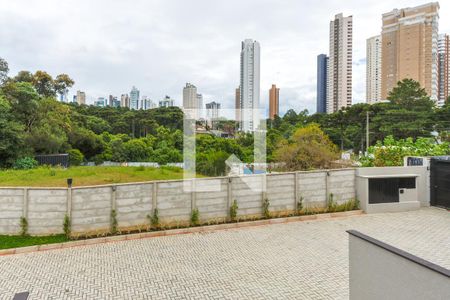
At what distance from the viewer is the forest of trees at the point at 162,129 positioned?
15.0 metres

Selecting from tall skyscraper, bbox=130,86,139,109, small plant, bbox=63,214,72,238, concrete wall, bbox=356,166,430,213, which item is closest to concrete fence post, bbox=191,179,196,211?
small plant, bbox=63,214,72,238

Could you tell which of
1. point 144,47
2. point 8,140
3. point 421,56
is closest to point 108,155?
point 8,140

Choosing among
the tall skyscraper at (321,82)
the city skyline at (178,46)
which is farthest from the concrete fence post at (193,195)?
the tall skyscraper at (321,82)

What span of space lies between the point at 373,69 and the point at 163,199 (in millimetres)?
55981

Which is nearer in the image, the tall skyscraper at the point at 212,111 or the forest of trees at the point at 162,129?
the tall skyscraper at the point at 212,111

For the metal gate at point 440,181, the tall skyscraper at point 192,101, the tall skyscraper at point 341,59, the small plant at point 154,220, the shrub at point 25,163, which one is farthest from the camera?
the tall skyscraper at point 341,59

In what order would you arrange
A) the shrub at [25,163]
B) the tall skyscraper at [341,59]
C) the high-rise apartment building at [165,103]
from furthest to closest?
the tall skyscraper at [341,59] → the high-rise apartment building at [165,103] → the shrub at [25,163]

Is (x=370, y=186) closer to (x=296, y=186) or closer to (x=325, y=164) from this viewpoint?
(x=296, y=186)

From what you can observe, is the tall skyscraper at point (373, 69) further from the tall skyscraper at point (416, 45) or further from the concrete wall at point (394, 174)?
the concrete wall at point (394, 174)

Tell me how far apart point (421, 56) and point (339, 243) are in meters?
46.5

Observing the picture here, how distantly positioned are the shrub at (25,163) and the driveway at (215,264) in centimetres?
1197

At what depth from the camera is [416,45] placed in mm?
40031

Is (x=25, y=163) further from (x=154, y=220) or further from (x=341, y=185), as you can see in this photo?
(x=341, y=185)

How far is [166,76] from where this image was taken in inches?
684
